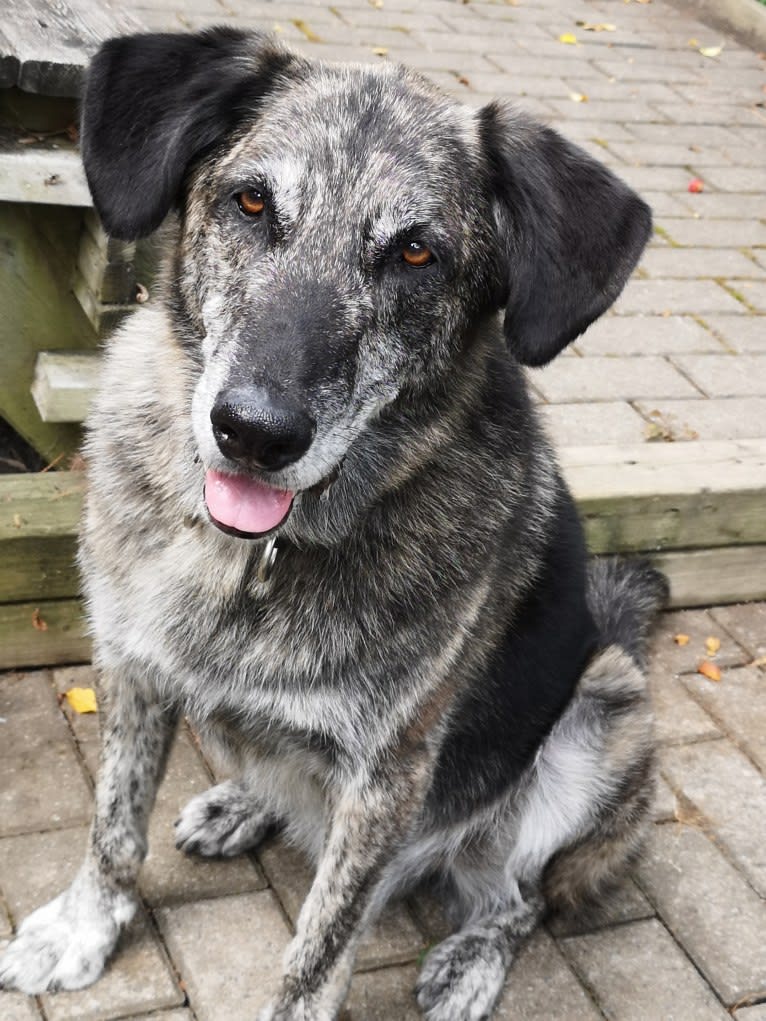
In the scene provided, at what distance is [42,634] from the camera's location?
12.0ft

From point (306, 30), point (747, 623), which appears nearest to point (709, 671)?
point (747, 623)

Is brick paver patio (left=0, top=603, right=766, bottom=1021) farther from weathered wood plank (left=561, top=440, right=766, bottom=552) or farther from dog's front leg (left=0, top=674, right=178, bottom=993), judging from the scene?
weathered wood plank (left=561, top=440, right=766, bottom=552)

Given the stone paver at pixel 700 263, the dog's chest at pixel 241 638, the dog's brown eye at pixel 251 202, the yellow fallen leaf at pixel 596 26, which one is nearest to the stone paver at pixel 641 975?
the dog's chest at pixel 241 638

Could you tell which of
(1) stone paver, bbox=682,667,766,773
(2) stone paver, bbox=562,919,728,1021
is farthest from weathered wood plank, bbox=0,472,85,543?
(1) stone paver, bbox=682,667,766,773

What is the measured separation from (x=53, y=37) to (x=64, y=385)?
0.97 metres

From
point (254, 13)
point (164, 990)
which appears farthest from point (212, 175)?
point (254, 13)

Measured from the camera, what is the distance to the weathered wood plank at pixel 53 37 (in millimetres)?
3430

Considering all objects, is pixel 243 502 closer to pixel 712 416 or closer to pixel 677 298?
pixel 712 416

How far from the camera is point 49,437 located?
→ 163 inches

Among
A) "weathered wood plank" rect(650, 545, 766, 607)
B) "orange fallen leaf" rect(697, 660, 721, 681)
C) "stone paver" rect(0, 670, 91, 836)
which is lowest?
"stone paver" rect(0, 670, 91, 836)

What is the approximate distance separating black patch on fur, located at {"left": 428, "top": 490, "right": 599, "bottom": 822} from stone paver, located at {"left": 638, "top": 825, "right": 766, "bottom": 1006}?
609 mm

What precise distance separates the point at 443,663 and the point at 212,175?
1.11 m

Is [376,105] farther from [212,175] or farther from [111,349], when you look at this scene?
[111,349]

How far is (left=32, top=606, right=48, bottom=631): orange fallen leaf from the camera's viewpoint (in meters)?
3.62
